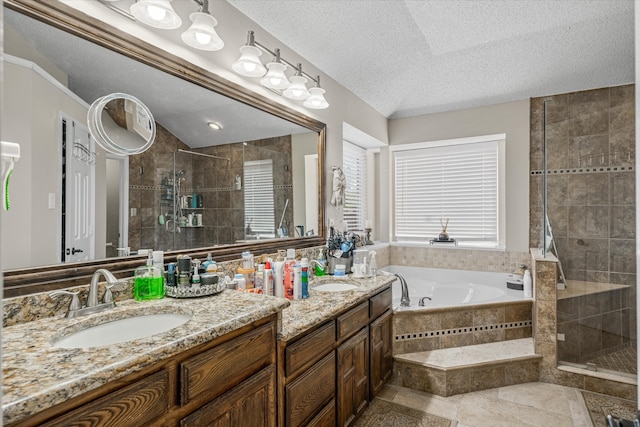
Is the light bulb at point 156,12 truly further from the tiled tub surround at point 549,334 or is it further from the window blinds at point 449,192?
the window blinds at point 449,192

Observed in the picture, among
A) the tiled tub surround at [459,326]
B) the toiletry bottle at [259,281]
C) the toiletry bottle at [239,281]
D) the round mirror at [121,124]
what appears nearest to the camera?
the round mirror at [121,124]

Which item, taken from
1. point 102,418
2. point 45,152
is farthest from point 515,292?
point 45,152

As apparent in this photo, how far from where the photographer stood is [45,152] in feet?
4.09

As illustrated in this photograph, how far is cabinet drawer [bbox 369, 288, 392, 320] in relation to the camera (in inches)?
86.3

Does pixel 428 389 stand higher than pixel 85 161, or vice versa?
pixel 85 161

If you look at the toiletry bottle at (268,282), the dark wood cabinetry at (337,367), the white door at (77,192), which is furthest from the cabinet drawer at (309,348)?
the white door at (77,192)

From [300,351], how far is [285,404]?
215 mm

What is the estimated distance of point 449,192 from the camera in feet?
12.9

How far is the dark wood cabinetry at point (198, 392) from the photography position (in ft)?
2.77

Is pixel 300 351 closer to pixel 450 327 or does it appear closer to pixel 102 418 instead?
pixel 102 418

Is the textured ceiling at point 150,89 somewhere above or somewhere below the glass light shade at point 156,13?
below

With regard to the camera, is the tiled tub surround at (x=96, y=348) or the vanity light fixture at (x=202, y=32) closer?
the tiled tub surround at (x=96, y=348)

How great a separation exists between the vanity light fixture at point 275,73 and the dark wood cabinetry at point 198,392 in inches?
54.3

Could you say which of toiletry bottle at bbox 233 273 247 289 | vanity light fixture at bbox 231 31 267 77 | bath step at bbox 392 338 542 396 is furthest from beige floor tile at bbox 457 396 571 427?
vanity light fixture at bbox 231 31 267 77
